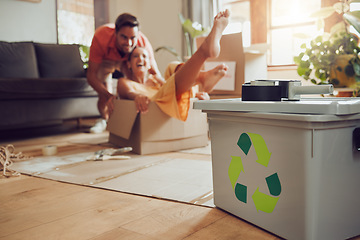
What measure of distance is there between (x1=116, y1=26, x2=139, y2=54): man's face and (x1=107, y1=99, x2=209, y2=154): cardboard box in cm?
36

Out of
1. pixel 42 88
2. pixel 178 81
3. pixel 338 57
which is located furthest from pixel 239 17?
pixel 178 81

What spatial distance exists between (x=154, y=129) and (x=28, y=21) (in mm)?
2642

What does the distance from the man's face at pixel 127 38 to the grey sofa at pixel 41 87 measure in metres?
0.82

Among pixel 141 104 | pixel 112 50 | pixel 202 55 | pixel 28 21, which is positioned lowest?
pixel 141 104

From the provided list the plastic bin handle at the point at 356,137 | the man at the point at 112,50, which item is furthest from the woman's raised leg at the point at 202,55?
the plastic bin handle at the point at 356,137

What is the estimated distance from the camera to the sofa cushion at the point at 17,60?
2.92 m

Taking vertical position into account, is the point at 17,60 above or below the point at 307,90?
above

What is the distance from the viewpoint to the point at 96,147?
6.84 feet

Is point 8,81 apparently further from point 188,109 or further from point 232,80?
point 232,80

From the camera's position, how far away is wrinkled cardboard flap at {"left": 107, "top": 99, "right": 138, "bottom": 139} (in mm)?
1772

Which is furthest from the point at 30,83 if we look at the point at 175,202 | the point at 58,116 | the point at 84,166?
the point at 175,202

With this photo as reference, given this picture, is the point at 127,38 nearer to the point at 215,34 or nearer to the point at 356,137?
the point at 215,34

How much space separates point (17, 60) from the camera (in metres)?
Answer: 3.00

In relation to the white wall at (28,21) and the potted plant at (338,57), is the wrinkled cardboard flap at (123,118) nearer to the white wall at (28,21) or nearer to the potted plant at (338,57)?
the potted plant at (338,57)
